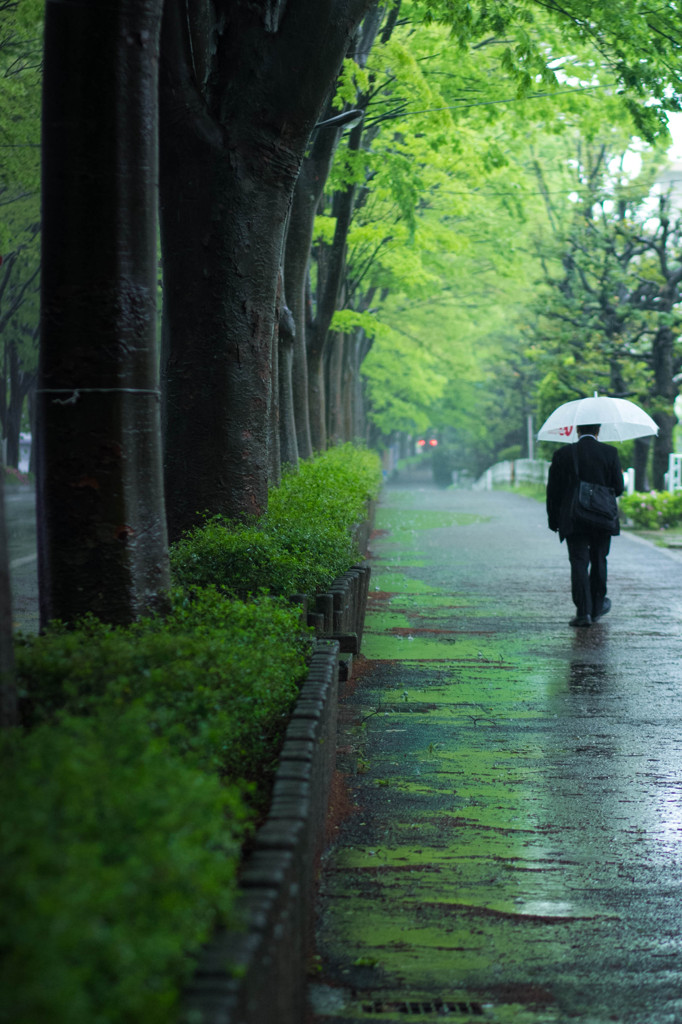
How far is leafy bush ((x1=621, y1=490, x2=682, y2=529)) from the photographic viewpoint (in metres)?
22.1

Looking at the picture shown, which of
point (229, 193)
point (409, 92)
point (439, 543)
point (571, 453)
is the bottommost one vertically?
point (439, 543)

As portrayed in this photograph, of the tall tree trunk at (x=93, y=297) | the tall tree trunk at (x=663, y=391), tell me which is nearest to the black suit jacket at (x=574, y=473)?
the tall tree trunk at (x=93, y=297)

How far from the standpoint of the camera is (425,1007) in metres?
3.59

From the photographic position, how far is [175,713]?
354 cm

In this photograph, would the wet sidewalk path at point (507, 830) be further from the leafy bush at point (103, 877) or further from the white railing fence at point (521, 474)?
the white railing fence at point (521, 474)

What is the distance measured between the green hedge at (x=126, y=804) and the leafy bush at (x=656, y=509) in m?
18.2

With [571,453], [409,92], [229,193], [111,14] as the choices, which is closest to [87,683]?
[111,14]

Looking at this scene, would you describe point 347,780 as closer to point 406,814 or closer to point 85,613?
point 406,814

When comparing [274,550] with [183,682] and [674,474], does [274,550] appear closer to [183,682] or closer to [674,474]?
[183,682]

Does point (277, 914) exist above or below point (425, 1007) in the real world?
above

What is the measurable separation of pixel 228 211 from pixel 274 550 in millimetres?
Result: 2333

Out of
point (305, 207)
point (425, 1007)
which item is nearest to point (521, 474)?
point (305, 207)

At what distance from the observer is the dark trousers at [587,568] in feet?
34.2

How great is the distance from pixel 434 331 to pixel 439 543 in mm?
21448
